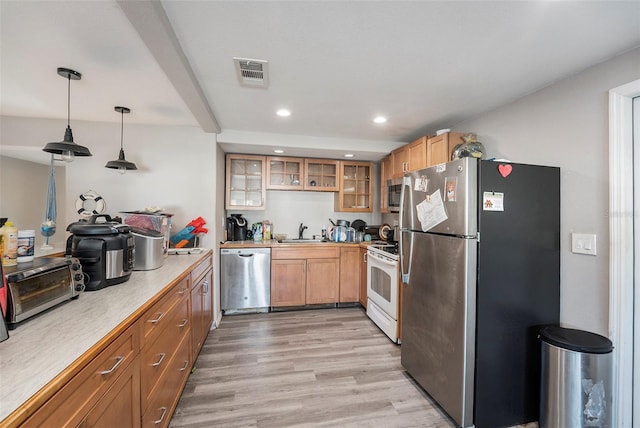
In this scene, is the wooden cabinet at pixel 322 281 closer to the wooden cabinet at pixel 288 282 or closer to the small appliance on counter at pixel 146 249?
the wooden cabinet at pixel 288 282

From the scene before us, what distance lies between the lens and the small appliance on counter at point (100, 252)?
1.43 metres

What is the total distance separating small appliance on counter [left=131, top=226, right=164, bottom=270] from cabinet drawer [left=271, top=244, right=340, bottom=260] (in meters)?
1.59

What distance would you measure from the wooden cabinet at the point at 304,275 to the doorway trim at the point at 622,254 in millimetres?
2560

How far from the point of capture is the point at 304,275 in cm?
352

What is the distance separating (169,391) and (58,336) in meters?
0.92

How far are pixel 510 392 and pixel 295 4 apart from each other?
8.29 ft

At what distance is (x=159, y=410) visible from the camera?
142cm

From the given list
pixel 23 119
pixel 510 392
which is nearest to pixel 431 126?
pixel 510 392

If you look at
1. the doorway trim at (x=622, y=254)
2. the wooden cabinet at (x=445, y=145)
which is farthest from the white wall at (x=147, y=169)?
the doorway trim at (x=622, y=254)

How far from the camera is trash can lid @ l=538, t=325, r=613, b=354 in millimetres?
1409

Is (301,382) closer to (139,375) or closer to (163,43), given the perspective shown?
(139,375)

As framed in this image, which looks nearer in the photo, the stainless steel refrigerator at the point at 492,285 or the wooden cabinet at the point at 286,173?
the stainless steel refrigerator at the point at 492,285

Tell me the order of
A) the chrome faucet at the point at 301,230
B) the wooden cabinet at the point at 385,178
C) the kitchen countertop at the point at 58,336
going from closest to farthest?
the kitchen countertop at the point at 58,336
the wooden cabinet at the point at 385,178
the chrome faucet at the point at 301,230

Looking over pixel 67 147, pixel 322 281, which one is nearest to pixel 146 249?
pixel 67 147
